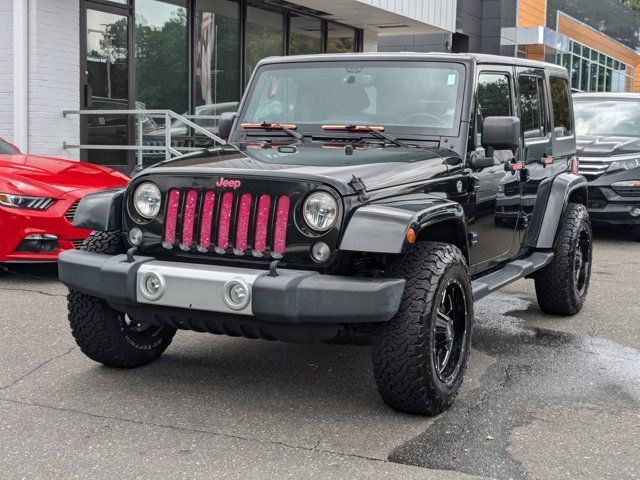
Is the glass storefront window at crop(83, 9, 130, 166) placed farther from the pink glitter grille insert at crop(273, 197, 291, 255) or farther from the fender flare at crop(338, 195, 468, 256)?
the fender flare at crop(338, 195, 468, 256)

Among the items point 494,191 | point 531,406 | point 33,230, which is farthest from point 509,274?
point 33,230

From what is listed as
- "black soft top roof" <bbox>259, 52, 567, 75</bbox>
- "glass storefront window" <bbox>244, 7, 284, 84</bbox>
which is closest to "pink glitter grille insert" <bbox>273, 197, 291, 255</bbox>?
"black soft top roof" <bbox>259, 52, 567, 75</bbox>

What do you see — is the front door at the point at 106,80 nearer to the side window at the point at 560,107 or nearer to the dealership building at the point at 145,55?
the dealership building at the point at 145,55

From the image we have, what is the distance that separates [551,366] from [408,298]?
1.58 m

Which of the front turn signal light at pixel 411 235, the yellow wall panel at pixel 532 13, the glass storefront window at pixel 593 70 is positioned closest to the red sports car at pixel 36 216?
the front turn signal light at pixel 411 235

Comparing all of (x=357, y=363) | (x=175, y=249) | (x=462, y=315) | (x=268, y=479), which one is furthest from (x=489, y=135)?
(x=268, y=479)

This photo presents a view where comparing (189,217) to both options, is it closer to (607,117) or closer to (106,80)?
(106,80)

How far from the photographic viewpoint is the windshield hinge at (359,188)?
13.1 ft

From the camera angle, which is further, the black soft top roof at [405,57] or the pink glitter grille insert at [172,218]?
the black soft top roof at [405,57]

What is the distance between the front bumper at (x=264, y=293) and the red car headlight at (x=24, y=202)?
331 cm

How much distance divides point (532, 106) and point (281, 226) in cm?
284

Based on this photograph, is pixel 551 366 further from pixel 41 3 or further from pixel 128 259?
pixel 41 3

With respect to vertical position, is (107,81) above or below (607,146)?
above

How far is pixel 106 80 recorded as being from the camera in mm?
12250
